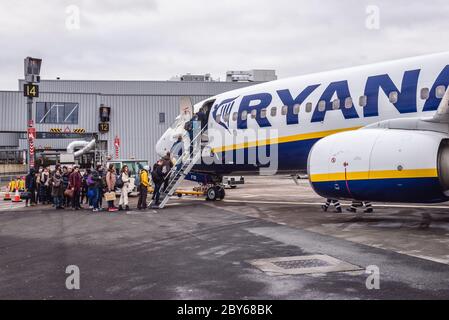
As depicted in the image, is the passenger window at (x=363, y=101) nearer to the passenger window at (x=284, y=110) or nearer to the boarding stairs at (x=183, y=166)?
the passenger window at (x=284, y=110)

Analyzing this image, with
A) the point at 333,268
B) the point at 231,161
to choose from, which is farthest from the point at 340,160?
the point at 231,161

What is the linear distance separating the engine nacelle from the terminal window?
1786 inches

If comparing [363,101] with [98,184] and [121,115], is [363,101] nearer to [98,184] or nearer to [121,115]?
[98,184]

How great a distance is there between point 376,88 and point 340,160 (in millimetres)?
3471

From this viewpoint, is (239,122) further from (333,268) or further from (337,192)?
(333,268)

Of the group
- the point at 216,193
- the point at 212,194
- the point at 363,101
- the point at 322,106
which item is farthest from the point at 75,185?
the point at 363,101

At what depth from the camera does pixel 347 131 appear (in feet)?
47.4

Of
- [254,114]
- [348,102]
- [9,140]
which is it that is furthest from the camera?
[9,140]

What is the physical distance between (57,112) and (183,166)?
122 ft

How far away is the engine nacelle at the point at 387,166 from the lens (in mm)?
11414

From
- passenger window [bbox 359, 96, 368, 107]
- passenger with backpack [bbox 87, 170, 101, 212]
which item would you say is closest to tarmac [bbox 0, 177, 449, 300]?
passenger with backpack [bbox 87, 170, 101, 212]

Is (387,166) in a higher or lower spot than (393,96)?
lower

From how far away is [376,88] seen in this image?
14.7 metres
